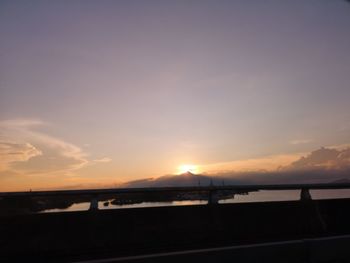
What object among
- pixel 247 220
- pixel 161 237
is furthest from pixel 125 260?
pixel 247 220

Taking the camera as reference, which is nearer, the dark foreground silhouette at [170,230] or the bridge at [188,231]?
the bridge at [188,231]

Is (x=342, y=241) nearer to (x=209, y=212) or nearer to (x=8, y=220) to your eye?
(x=209, y=212)

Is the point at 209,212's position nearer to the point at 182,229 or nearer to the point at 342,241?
the point at 182,229

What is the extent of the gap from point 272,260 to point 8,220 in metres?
4.90

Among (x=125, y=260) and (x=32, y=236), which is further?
(x=32, y=236)

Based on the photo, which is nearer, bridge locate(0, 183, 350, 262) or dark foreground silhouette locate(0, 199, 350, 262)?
bridge locate(0, 183, 350, 262)

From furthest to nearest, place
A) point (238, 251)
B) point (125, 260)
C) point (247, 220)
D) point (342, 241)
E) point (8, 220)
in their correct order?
point (247, 220) < point (8, 220) < point (342, 241) < point (238, 251) < point (125, 260)

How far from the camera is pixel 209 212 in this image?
11.0 metres

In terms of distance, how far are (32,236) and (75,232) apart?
0.84 meters

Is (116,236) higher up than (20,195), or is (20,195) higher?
(20,195)

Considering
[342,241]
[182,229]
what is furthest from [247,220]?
[342,241]

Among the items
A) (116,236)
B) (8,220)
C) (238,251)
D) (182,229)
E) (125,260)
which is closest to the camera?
(125,260)

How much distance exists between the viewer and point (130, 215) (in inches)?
397

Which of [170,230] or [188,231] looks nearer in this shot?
[170,230]
